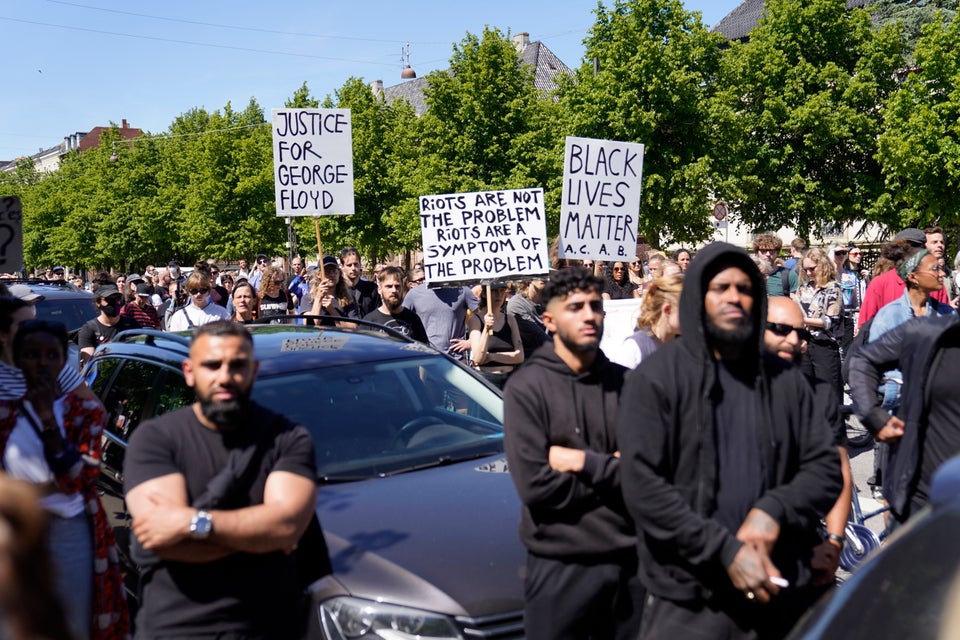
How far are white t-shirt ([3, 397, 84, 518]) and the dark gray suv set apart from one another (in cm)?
99

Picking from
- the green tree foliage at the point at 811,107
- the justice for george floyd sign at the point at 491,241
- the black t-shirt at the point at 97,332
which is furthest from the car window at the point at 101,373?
the green tree foliage at the point at 811,107

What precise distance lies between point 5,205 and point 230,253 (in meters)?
41.2

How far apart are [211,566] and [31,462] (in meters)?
1.08

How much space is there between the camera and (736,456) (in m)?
3.19

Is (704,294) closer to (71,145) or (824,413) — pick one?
(824,413)

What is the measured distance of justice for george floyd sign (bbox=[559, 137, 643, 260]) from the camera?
393 inches

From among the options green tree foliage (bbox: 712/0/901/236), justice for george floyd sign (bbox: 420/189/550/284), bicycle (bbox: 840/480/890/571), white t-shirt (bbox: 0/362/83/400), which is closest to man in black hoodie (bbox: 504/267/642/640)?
white t-shirt (bbox: 0/362/83/400)

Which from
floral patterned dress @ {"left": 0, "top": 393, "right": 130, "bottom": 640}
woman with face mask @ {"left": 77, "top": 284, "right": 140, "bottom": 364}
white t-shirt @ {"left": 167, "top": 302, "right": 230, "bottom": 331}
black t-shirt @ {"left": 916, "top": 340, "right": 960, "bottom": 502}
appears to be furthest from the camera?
woman with face mask @ {"left": 77, "top": 284, "right": 140, "bottom": 364}

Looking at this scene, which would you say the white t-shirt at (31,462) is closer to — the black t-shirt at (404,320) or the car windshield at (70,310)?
the black t-shirt at (404,320)

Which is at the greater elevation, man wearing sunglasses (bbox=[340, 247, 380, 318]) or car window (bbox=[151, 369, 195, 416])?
man wearing sunglasses (bbox=[340, 247, 380, 318])

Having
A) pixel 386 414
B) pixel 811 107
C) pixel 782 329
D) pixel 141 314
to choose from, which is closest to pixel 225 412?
pixel 386 414

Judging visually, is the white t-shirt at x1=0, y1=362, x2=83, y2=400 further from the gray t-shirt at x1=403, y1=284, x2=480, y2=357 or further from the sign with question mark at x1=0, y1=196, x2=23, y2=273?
the gray t-shirt at x1=403, y1=284, x2=480, y2=357

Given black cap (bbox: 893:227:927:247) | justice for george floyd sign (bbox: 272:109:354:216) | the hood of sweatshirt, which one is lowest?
the hood of sweatshirt

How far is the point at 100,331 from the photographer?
9875 mm
